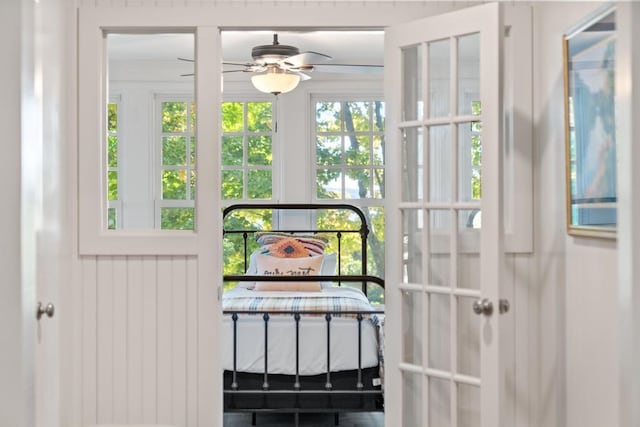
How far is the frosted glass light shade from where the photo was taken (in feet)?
15.8

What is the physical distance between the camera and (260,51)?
459 cm

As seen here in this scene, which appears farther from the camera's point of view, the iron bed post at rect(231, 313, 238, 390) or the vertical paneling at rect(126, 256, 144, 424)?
the iron bed post at rect(231, 313, 238, 390)

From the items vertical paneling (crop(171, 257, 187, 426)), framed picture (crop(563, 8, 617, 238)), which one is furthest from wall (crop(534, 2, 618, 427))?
vertical paneling (crop(171, 257, 187, 426))

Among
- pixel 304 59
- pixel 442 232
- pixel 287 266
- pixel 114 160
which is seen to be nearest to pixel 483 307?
pixel 442 232

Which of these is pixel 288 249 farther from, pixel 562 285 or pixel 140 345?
pixel 562 285

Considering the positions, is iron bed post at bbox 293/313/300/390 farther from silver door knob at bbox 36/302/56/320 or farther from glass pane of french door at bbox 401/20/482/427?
silver door knob at bbox 36/302/56/320

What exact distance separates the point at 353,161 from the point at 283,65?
1648 mm

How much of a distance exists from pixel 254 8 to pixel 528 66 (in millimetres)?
1244

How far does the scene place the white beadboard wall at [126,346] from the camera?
338 centimetres

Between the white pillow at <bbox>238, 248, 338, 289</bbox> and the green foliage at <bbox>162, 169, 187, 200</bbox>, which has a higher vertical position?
the green foliage at <bbox>162, 169, 187, 200</bbox>

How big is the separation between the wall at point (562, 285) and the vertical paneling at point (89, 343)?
1.99 m

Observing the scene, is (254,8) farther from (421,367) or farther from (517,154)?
(421,367)

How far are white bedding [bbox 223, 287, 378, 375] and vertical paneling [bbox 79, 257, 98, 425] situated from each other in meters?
0.90

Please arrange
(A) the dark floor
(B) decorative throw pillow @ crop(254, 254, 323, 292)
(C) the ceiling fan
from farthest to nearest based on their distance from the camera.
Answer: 1. (B) decorative throw pillow @ crop(254, 254, 323, 292)
2. (C) the ceiling fan
3. (A) the dark floor
